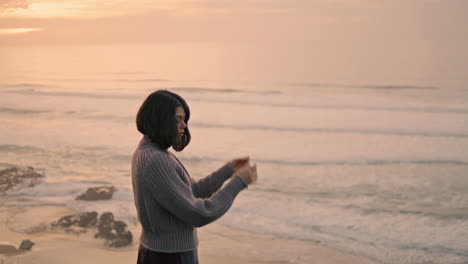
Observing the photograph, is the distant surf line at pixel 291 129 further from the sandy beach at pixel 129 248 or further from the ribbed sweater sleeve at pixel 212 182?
the ribbed sweater sleeve at pixel 212 182

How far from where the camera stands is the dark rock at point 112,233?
5461 millimetres

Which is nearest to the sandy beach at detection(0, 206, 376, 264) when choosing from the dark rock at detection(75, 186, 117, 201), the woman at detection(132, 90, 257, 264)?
the dark rock at detection(75, 186, 117, 201)

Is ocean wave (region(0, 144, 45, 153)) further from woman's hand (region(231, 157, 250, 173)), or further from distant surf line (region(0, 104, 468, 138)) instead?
woman's hand (region(231, 157, 250, 173))

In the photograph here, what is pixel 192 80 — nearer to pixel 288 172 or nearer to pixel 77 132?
pixel 77 132

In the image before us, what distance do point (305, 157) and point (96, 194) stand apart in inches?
226

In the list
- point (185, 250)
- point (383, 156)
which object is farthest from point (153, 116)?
point (383, 156)

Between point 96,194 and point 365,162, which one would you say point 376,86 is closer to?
point 365,162

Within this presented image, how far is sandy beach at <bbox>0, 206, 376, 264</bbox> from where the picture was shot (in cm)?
503

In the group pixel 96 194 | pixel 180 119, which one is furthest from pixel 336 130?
pixel 180 119

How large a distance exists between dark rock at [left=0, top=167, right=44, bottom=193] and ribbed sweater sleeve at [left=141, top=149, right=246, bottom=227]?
20.8ft

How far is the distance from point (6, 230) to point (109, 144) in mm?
6875

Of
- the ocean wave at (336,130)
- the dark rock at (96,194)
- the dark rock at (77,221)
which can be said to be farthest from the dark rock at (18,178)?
the ocean wave at (336,130)

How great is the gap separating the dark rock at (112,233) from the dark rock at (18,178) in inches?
97.7

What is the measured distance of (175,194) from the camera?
1.88 m
